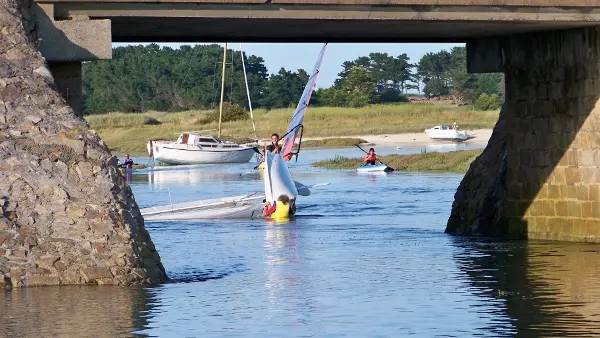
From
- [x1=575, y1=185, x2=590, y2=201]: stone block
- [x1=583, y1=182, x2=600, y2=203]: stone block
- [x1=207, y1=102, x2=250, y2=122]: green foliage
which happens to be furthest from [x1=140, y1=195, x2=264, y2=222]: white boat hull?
[x1=207, y1=102, x2=250, y2=122]: green foliage

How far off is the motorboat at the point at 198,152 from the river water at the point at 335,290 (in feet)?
157

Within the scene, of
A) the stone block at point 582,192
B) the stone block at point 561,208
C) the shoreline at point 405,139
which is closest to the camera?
the stone block at point 582,192

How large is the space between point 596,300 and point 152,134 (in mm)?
82029

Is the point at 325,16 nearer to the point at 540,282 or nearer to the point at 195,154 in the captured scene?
the point at 540,282

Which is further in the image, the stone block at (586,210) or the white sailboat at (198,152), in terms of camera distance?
the white sailboat at (198,152)

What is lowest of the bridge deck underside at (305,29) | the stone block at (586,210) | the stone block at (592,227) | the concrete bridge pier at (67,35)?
the stone block at (592,227)

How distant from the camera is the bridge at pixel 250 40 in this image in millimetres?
17406

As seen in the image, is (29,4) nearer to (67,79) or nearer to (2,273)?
(67,79)

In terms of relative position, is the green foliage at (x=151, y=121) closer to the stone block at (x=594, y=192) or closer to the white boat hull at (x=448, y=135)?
the white boat hull at (x=448, y=135)

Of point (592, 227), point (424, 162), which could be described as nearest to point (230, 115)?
point (424, 162)

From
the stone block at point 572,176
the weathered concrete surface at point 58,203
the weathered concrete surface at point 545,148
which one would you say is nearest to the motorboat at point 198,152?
the weathered concrete surface at point 545,148

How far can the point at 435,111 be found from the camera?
104500 millimetres

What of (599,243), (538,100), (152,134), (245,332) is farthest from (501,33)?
(152,134)

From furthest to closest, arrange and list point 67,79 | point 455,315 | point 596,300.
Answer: point 67,79
point 596,300
point 455,315
